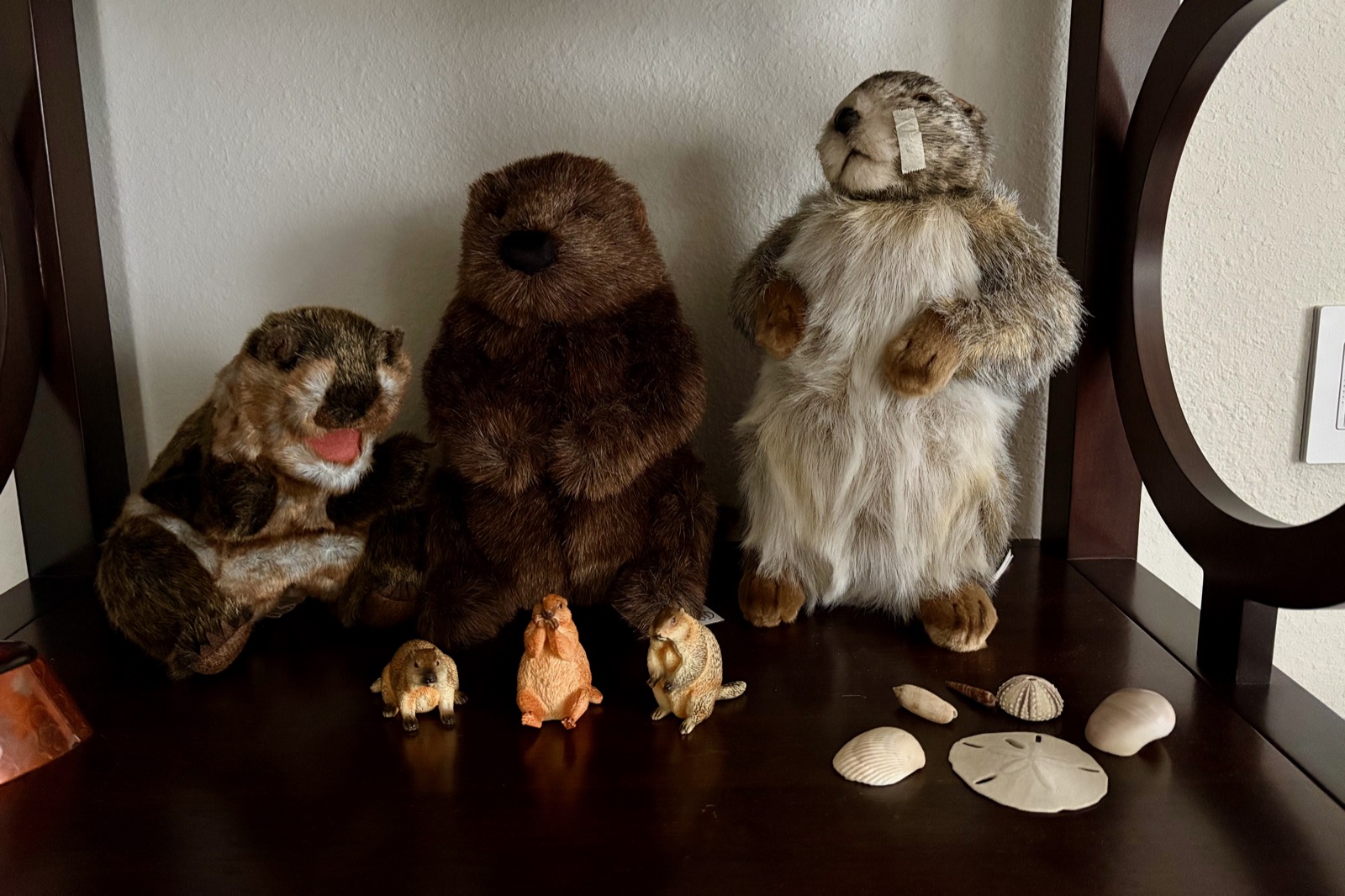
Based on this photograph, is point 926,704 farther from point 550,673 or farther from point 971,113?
point 971,113

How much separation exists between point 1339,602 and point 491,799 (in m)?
0.56

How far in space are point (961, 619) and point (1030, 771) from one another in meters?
0.19

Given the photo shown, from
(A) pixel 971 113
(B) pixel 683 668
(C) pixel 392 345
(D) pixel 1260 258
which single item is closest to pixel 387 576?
(C) pixel 392 345

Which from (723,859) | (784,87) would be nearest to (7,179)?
(784,87)

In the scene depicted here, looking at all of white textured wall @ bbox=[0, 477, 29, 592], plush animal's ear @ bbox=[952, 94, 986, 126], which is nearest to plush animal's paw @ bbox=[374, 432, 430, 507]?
white textured wall @ bbox=[0, 477, 29, 592]

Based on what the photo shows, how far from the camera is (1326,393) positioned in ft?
3.45

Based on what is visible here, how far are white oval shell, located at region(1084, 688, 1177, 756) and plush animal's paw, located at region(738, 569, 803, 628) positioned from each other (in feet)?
0.87

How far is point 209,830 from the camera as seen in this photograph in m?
0.58

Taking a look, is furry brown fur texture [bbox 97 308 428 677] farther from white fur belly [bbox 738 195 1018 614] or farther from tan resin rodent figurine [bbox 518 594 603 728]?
white fur belly [bbox 738 195 1018 614]

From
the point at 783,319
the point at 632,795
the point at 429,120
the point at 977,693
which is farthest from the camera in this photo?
the point at 429,120

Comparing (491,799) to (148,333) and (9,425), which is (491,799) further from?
(148,333)

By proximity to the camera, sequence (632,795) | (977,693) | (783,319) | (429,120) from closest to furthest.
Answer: (632,795) → (977,693) → (783,319) → (429,120)

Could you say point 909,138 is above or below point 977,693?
above

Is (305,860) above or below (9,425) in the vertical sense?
below
